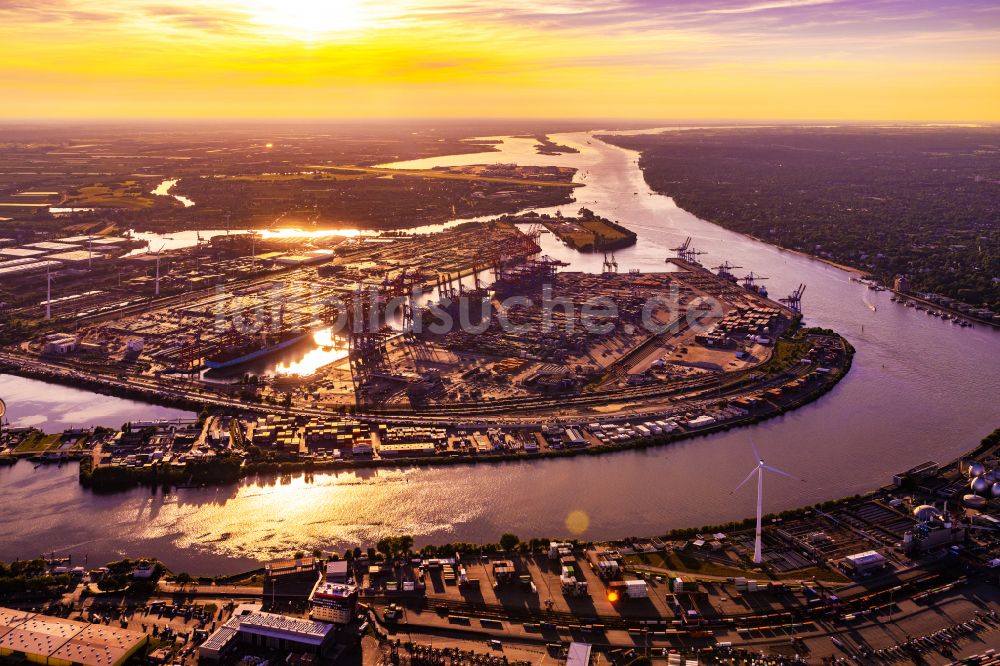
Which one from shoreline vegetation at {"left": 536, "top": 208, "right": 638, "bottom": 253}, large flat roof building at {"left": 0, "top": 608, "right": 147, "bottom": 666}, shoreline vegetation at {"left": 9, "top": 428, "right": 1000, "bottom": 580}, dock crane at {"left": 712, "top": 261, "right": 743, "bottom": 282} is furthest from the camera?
shoreline vegetation at {"left": 536, "top": 208, "right": 638, "bottom": 253}

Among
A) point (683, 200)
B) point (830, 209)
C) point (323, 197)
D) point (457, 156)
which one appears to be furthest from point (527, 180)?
point (457, 156)

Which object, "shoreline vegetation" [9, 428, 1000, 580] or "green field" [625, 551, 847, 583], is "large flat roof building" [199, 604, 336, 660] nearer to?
"shoreline vegetation" [9, 428, 1000, 580]

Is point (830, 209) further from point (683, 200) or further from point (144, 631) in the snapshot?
point (144, 631)

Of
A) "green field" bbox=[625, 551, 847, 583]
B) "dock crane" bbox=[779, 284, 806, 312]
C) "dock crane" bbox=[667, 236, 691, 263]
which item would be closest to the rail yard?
"dock crane" bbox=[779, 284, 806, 312]

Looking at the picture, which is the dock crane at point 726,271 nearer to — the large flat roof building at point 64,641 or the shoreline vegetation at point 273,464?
the shoreline vegetation at point 273,464

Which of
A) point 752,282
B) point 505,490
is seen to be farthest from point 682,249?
point 505,490

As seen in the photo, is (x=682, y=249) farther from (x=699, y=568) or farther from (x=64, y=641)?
(x=64, y=641)
